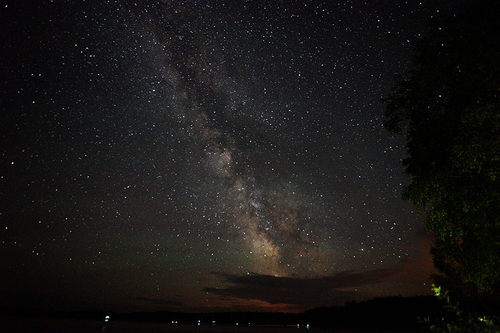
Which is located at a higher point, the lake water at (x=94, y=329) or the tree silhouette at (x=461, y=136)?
the tree silhouette at (x=461, y=136)

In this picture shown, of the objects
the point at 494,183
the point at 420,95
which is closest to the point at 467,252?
the point at 494,183

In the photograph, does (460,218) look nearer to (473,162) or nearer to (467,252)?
(467,252)

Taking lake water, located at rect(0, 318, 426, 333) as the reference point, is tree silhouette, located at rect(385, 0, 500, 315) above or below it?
above

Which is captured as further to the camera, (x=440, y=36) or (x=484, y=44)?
(x=440, y=36)

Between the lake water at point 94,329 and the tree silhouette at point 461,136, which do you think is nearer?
the tree silhouette at point 461,136

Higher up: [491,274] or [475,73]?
[475,73]

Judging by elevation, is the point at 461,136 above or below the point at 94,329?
above

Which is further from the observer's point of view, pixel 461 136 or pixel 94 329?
pixel 94 329

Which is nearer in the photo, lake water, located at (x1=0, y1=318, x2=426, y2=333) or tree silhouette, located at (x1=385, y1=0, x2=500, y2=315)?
tree silhouette, located at (x1=385, y1=0, x2=500, y2=315)

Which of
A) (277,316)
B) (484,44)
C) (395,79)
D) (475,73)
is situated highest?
(395,79)

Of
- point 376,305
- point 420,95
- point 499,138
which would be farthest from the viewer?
point 376,305

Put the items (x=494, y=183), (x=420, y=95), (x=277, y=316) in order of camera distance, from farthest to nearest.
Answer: (x=277, y=316) → (x=420, y=95) → (x=494, y=183)

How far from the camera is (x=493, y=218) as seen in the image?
34.3 feet

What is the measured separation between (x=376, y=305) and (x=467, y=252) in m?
115
